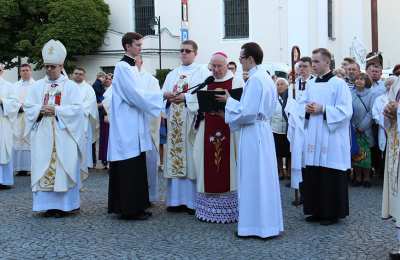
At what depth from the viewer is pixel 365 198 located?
8.88 metres

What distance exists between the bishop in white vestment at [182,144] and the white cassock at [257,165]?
1442 millimetres

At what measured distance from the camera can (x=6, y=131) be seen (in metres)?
10.5

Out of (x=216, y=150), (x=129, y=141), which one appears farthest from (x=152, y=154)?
(x=216, y=150)

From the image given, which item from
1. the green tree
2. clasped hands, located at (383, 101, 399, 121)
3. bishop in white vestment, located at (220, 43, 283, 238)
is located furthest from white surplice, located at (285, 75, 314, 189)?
the green tree

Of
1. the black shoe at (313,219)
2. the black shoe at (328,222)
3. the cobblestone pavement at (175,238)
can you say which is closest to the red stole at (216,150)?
the cobblestone pavement at (175,238)

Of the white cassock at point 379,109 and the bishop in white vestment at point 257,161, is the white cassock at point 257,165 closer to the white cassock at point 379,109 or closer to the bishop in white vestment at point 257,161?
the bishop in white vestment at point 257,161

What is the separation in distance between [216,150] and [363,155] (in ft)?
11.9

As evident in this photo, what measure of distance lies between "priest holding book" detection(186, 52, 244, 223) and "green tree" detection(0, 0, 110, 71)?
19.6 m

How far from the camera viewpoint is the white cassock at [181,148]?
7980 millimetres

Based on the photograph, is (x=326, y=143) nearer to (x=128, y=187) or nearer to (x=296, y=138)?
(x=296, y=138)

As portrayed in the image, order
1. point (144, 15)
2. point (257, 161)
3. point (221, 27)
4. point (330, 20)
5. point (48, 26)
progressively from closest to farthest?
point (257, 161) < point (48, 26) < point (221, 27) < point (144, 15) < point (330, 20)

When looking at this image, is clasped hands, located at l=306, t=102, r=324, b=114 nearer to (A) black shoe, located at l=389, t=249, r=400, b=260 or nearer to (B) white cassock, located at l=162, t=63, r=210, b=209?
(B) white cassock, located at l=162, t=63, r=210, b=209

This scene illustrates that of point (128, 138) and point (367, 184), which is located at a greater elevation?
point (128, 138)

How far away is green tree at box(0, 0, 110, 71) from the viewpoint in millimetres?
25859
